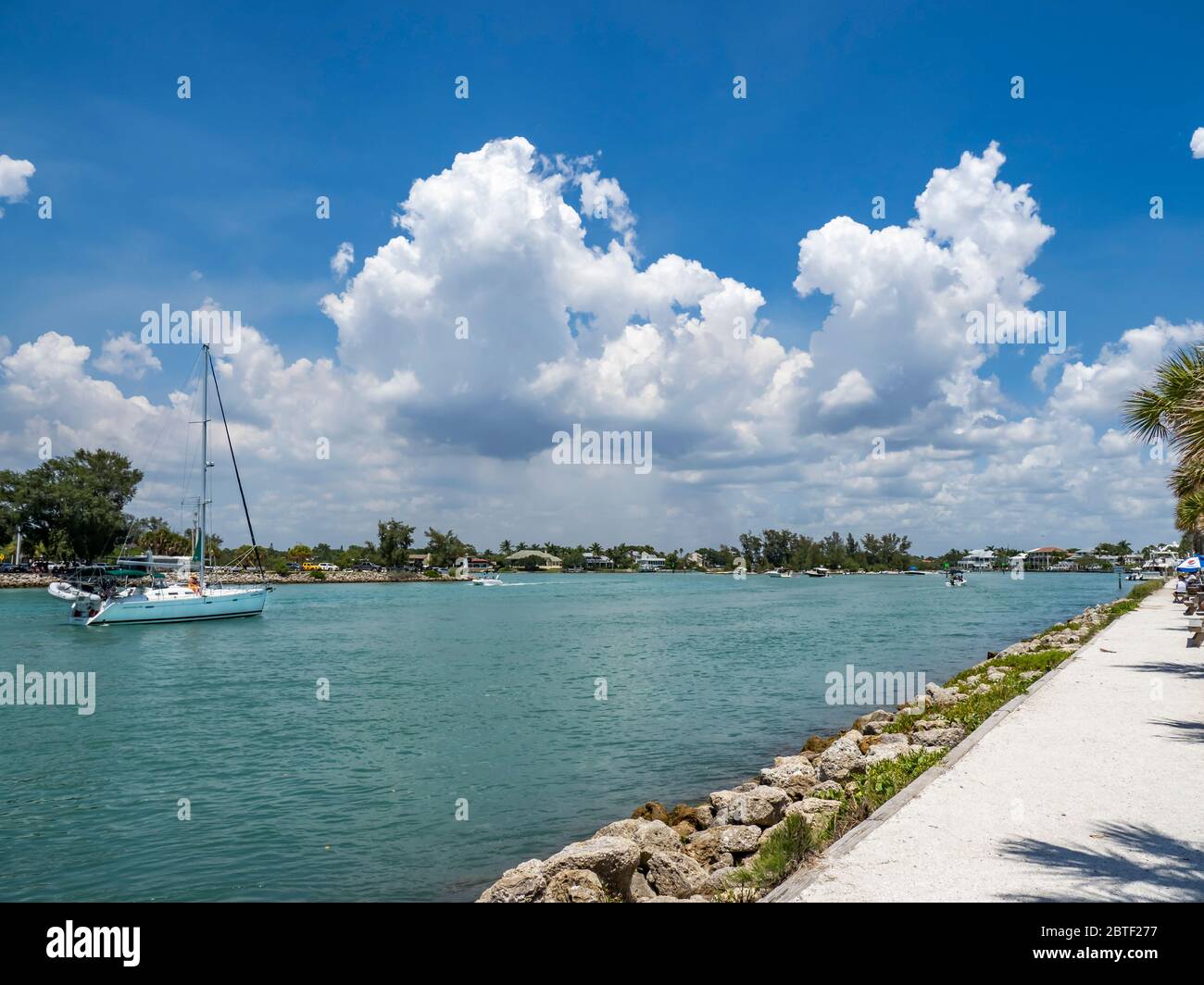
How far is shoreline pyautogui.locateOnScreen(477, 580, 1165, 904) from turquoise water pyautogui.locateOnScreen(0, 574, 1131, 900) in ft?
7.03

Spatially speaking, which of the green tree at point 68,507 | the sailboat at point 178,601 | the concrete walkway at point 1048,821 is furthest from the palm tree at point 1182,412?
the green tree at point 68,507

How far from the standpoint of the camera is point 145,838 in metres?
12.7

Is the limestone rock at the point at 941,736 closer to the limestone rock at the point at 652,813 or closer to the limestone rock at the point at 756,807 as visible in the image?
the limestone rock at the point at 756,807

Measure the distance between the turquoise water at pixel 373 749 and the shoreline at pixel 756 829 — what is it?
84.4 inches

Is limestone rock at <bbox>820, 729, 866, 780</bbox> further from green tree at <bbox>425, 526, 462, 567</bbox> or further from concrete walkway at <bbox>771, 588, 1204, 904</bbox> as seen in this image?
green tree at <bbox>425, 526, 462, 567</bbox>

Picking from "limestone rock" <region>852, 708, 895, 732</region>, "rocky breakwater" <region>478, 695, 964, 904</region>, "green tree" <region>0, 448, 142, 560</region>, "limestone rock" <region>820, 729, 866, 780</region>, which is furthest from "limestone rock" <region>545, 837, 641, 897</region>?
"green tree" <region>0, 448, 142, 560</region>

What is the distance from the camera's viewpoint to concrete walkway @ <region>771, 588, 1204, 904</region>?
623 cm

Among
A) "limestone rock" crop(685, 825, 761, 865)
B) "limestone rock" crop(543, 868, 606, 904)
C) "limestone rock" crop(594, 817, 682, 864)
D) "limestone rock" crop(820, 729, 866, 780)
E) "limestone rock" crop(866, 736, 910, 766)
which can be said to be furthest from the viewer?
"limestone rock" crop(820, 729, 866, 780)

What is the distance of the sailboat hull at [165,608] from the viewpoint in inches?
2131

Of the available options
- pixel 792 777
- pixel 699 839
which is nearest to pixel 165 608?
pixel 792 777

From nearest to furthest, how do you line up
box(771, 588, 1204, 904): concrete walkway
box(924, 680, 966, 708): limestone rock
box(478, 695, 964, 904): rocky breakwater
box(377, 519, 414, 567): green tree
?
box(771, 588, 1204, 904): concrete walkway
box(478, 695, 964, 904): rocky breakwater
box(924, 680, 966, 708): limestone rock
box(377, 519, 414, 567): green tree

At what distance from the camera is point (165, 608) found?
180 ft
